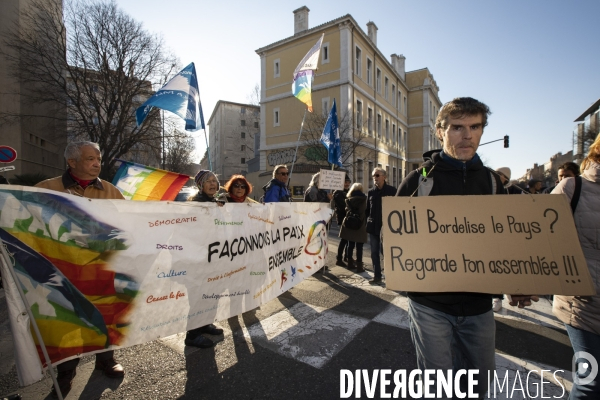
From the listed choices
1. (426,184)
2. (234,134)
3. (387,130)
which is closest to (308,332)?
(426,184)

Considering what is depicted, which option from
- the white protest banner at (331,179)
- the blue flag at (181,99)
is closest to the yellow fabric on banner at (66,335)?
the blue flag at (181,99)

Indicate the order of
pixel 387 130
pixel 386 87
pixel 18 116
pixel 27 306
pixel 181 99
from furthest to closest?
pixel 387 130
pixel 386 87
pixel 18 116
pixel 181 99
pixel 27 306

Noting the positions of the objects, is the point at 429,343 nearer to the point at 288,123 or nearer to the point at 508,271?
the point at 508,271

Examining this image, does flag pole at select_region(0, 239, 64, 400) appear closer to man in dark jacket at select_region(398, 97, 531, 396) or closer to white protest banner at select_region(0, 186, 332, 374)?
white protest banner at select_region(0, 186, 332, 374)

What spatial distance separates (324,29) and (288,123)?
27.8 ft

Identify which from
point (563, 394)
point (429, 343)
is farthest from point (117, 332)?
point (563, 394)

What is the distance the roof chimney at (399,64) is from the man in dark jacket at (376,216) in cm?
4228

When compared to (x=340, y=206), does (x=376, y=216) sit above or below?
Answer: below

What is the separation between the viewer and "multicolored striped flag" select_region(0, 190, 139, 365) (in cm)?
196

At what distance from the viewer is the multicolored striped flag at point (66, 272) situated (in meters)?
1.96

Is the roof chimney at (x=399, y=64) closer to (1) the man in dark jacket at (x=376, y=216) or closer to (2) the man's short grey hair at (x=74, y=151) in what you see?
(1) the man in dark jacket at (x=376, y=216)

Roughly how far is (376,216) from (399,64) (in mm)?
43794

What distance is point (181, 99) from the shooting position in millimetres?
5328

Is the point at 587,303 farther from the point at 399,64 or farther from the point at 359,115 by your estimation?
the point at 399,64
